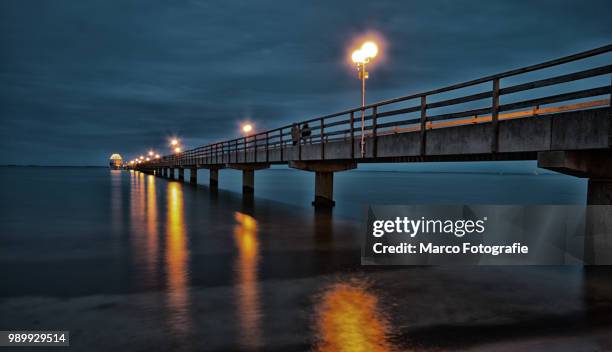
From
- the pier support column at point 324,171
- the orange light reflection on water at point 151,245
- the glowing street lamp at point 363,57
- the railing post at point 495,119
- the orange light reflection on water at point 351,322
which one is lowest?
the orange light reflection on water at point 151,245

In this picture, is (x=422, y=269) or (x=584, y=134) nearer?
(x=584, y=134)

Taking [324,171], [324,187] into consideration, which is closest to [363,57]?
[324,171]

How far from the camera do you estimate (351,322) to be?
21.8 ft

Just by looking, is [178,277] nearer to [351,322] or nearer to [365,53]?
[351,322]

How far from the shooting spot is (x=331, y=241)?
47.8 ft

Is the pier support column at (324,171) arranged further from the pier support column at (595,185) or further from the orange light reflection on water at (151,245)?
the pier support column at (595,185)

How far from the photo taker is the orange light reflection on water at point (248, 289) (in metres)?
6.14

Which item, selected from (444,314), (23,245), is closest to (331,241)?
(444,314)

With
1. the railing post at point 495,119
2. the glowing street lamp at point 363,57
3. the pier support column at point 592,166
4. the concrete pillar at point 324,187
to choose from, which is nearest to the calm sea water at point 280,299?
the pier support column at point 592,166

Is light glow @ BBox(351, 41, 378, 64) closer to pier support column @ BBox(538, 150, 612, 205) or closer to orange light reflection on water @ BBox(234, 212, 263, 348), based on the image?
orange light reflection on water @ BBox(234, 212, 263, 348)

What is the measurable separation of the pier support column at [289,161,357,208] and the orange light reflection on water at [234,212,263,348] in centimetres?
805

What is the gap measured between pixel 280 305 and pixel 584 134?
712 centimetres

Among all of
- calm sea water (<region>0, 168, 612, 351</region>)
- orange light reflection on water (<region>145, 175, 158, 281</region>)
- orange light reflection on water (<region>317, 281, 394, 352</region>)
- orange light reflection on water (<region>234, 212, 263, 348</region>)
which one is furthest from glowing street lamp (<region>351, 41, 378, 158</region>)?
orange light reflection on water (<region>317, 281, 394, 352</region>)

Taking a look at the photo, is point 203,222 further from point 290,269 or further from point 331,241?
point 290,269
